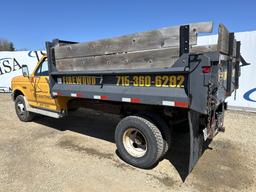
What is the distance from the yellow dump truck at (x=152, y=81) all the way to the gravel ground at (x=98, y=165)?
13.6 inches

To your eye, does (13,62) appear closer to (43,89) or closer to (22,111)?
(22,111)

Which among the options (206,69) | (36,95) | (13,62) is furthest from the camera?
(13,62)

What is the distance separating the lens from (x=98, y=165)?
4.08 metres

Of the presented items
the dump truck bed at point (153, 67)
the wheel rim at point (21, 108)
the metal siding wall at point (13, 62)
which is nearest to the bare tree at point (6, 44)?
the metal siding wall at point (13, 62)

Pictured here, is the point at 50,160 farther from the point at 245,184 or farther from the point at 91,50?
the point at 245,184

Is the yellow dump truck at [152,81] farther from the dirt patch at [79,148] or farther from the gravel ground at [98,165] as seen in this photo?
the dirt patch at [79,148]

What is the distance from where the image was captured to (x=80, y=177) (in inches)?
145

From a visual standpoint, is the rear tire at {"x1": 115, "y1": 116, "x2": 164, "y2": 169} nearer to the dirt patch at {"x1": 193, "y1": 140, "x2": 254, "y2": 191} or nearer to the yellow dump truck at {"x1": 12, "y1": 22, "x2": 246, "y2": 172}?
the yellow dump truck at {"x1": 12, "y1": 22, "x2": 246, "y2": 172}

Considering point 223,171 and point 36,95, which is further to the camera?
point 36,95

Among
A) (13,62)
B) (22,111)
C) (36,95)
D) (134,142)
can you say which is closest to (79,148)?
(134,142)

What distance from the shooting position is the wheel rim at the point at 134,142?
13.3 feet

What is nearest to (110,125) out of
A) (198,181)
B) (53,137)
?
(53,137)

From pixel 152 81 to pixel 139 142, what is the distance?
121 centimetres

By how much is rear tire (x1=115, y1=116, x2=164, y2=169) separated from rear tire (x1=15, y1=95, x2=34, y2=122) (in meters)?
3.97
